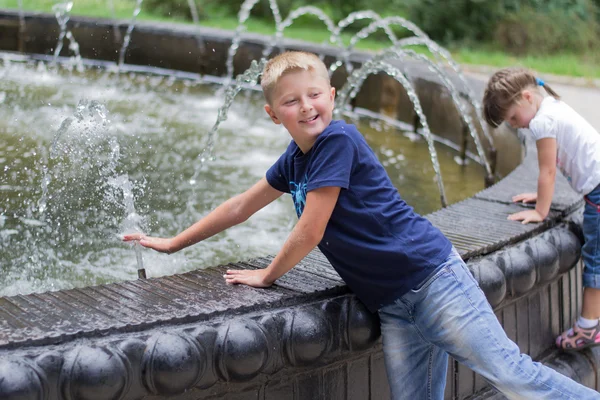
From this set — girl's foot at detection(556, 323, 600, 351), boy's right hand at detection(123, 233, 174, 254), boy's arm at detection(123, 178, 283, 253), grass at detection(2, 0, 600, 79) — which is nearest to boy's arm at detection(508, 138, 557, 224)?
girl's foot at detection(556, 323, 600, 351)

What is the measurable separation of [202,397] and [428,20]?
1085 cm

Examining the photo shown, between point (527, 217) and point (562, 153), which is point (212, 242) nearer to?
point (527, 217)

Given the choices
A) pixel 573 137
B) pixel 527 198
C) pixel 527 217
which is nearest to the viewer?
pixel 527 217

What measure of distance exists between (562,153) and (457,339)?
→ 1.28 meters

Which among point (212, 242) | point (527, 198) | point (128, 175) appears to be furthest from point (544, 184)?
point (128, 175)

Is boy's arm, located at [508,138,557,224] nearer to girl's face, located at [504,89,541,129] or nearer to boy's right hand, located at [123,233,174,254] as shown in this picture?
girl's face, located at [504,89,541,129]

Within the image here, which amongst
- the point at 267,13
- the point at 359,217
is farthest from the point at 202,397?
the point at 267,13

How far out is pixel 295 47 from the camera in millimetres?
7648

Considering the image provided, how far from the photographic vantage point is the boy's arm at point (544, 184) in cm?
313

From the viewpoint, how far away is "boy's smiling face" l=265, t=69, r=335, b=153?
2271 millimetres

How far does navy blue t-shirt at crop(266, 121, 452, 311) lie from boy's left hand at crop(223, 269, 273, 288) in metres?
0.20

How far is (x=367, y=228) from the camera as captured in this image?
229cm

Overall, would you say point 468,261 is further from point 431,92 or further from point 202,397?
point 431,92

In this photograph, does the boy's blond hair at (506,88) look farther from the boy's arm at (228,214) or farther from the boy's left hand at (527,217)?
the boy's arm at (228,214)
